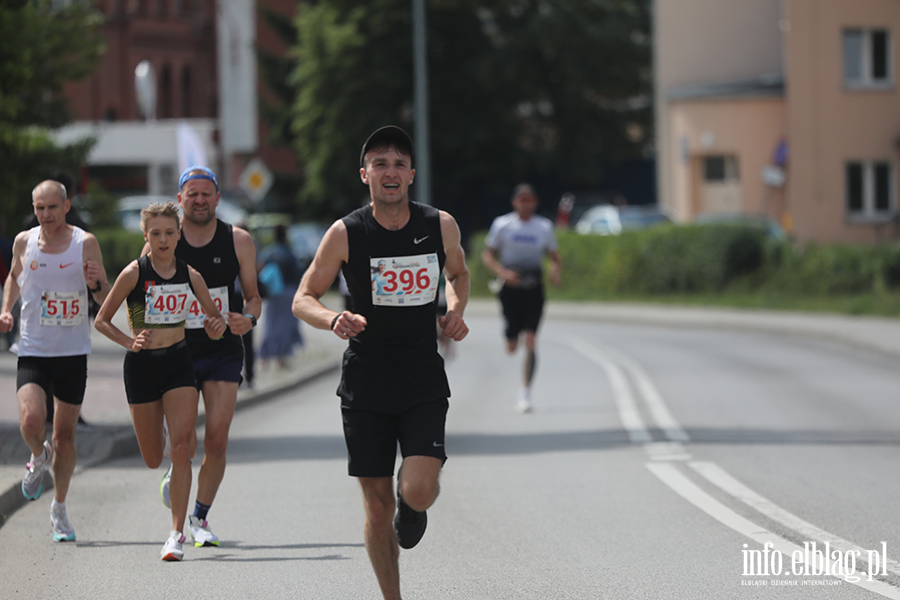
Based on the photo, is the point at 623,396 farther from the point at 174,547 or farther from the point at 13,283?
the point at 174,547

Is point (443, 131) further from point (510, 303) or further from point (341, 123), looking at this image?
point (510, 303)

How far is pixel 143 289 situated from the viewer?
22.8ft

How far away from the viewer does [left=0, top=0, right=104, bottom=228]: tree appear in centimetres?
1731

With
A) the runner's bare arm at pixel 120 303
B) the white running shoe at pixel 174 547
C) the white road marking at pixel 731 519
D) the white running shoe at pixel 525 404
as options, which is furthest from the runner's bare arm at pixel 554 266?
the white running shoe at pixel 174 547

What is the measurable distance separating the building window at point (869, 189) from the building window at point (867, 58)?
86.3 inches

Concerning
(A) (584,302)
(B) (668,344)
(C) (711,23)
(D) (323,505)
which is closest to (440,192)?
(C) (711,23)

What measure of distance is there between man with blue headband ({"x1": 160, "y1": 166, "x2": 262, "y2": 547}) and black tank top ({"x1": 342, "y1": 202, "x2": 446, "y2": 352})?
5.74 ft

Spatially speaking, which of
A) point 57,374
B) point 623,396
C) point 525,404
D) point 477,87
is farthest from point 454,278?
point 477,87

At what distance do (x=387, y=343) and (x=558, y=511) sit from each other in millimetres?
2948

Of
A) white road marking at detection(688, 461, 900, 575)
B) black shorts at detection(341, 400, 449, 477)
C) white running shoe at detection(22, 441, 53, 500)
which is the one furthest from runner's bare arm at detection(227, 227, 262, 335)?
white road marking at detection(688, 461, 900, 575)

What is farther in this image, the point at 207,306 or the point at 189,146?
the point at 189,146

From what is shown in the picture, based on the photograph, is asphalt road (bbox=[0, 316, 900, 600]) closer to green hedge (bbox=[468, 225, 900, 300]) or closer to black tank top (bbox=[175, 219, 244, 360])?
black tank top (bbox=[175, 219, 244, 360])

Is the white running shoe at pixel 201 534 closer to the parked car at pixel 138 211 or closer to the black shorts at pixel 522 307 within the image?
the black shorts at pixel 522 307

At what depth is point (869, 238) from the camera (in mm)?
36219
